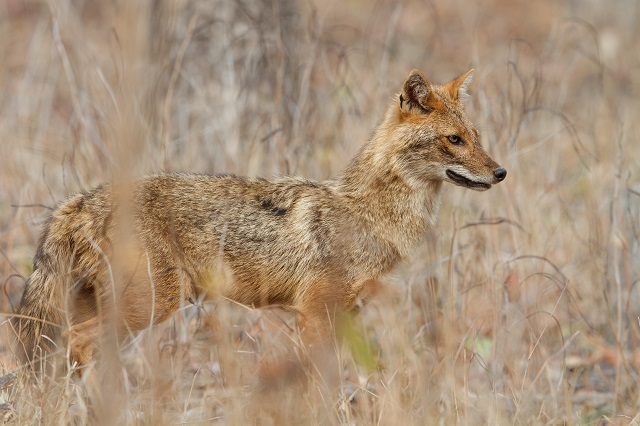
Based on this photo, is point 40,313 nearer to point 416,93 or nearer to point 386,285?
point 386,285

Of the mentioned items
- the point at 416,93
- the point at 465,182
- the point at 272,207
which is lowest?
the point at 272,207

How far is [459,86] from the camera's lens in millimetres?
5188

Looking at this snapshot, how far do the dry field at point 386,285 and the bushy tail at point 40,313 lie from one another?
15cm

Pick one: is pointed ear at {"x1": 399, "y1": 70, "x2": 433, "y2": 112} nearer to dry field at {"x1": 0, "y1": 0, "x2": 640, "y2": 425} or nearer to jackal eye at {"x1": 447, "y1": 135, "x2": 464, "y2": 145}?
jackal eye at {"x1": 447, "y1": 135, "x2": 464, "y2": 145}

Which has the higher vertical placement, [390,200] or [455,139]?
[455,139]

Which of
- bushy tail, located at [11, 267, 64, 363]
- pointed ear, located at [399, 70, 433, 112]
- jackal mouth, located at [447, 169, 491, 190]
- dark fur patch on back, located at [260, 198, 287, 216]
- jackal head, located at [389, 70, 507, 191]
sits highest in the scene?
pointed ear, located at [399, 70, 433, 112]

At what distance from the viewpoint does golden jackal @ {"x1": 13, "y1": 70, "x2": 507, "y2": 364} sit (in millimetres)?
4465

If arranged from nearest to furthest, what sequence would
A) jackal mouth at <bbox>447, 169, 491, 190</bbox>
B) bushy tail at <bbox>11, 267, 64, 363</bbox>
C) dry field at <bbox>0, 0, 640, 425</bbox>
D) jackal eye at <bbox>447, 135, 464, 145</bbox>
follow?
dry field at <bbox>0, 0, 640, 425</bbox>
bushy tail at <bbox>11, 267, 64, 363</bbox>
jackal mouth at <bbox>447, 169, 491, 190</bbox>
jackal eye at <bbox>447, 135, 464, 145</bbox>

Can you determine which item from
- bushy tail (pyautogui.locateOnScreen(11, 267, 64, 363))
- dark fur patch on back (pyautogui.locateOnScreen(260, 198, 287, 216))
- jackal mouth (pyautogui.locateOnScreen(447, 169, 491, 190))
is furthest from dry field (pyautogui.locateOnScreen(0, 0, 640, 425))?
dark fur patch on back (pyautogui.locateOnScreen(260, 198, 287, 216))

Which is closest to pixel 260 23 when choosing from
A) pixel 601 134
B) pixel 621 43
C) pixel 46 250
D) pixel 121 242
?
pixel 46 250

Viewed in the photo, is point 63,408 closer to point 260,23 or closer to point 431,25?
point 260,23

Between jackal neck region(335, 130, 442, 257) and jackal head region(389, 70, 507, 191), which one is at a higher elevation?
jackal head region(389, 70, 507, 191)

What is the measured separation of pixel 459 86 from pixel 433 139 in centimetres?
47

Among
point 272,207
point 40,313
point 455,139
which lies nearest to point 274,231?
point 272,207
